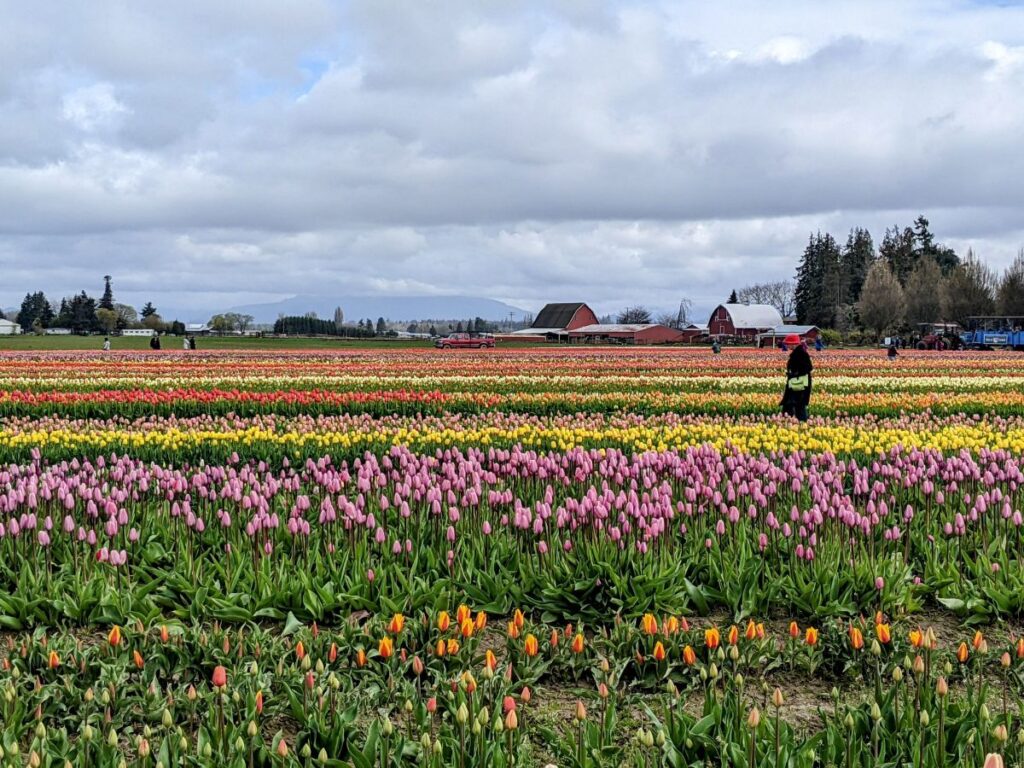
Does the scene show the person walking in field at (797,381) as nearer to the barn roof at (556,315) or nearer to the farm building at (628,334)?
the farm building at (628,334)

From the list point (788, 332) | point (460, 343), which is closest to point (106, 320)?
point (460, 343)

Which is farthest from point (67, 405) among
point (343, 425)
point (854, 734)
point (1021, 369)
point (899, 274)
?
point (899, 274)

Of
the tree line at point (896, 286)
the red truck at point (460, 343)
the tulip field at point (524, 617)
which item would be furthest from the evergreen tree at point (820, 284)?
the tulip field at point (524, 617)

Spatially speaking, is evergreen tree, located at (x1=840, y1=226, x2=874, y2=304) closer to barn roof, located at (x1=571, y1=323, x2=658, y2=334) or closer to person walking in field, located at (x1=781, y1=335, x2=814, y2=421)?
barn roof, located at (x1=571, y1=323, x2=658, y2=334)

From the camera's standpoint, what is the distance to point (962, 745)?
370 cm

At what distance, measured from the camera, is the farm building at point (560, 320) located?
134 metres

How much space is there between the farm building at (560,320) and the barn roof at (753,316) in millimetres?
21690

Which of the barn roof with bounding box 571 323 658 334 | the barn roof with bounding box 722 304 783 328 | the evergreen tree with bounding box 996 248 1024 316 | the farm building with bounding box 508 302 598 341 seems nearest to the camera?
the evergreen tree with bounding box 996 248 1024 316

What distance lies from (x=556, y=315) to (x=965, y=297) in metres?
59.9

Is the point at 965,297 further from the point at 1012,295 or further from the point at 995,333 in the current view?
the point at 995,333

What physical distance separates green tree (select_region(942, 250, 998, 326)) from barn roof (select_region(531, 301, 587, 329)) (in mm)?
53134

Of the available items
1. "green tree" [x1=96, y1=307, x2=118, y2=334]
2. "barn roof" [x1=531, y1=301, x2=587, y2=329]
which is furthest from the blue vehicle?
"green tree" [x1=96, y1=307, x2=118, y2=334]

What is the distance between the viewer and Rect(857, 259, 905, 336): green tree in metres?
108

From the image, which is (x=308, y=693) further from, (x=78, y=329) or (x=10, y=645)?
(x=78, y=329)
